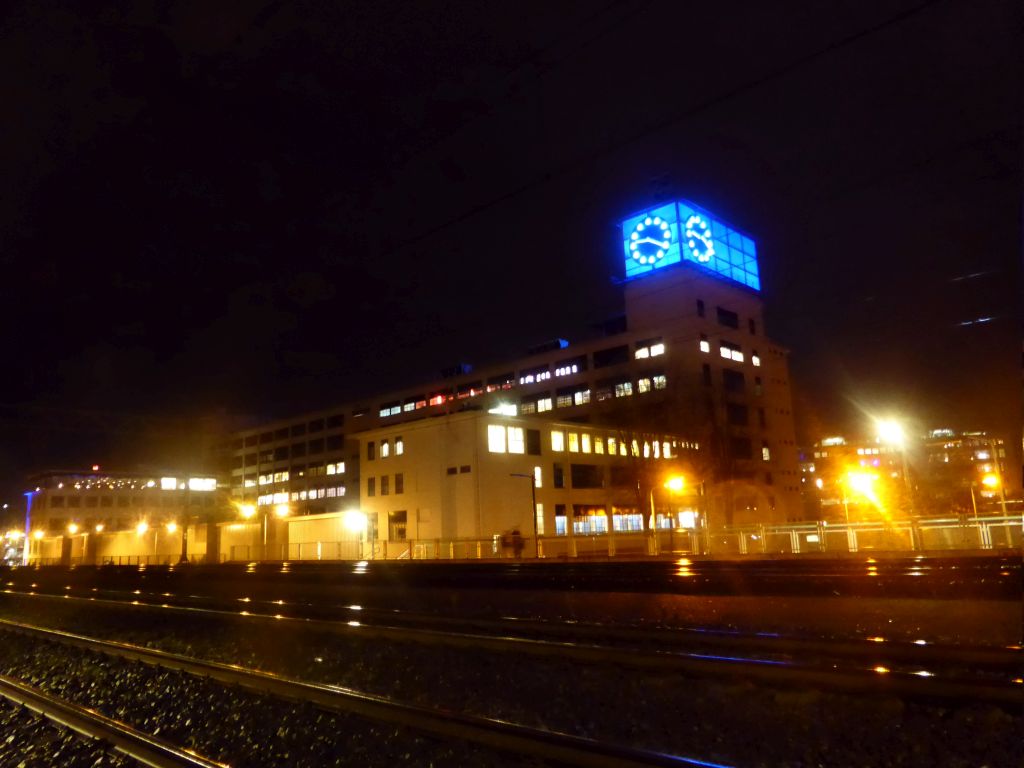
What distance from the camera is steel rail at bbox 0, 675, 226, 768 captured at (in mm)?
7289

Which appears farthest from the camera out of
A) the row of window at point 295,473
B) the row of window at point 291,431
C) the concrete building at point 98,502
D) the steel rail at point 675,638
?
the row of window at point 291,431

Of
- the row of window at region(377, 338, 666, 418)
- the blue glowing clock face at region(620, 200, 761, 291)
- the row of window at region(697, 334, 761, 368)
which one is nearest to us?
the row of window at region(697, 334, 761, 368)

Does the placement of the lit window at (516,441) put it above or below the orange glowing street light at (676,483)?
above

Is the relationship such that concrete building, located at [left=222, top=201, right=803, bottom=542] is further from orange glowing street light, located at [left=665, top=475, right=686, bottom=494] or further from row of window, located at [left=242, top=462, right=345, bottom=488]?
row of window, located at [left=242, top=462, right=345, bottom=488]

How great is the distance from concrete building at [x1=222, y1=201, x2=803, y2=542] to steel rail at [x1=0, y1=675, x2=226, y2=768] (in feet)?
142

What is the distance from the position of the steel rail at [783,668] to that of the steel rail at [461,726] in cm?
219

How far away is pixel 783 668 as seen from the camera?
7.82 metres

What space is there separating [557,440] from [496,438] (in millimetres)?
6875

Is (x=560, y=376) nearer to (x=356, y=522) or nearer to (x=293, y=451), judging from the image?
(x=356, y=522)

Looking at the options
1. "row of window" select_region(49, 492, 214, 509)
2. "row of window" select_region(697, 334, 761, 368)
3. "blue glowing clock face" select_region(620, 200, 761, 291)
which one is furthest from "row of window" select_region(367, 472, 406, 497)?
"row of window" select_region(49, 492, 214, 509)

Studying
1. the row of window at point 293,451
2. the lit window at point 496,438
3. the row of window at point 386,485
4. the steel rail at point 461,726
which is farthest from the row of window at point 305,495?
the steel rail at point 461,726

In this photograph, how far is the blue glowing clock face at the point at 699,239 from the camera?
81500 millimetres

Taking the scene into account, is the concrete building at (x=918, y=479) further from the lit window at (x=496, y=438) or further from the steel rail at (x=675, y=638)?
the steel rail at (x=675, y=638)

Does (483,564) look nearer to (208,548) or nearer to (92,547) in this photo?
(208,548)
